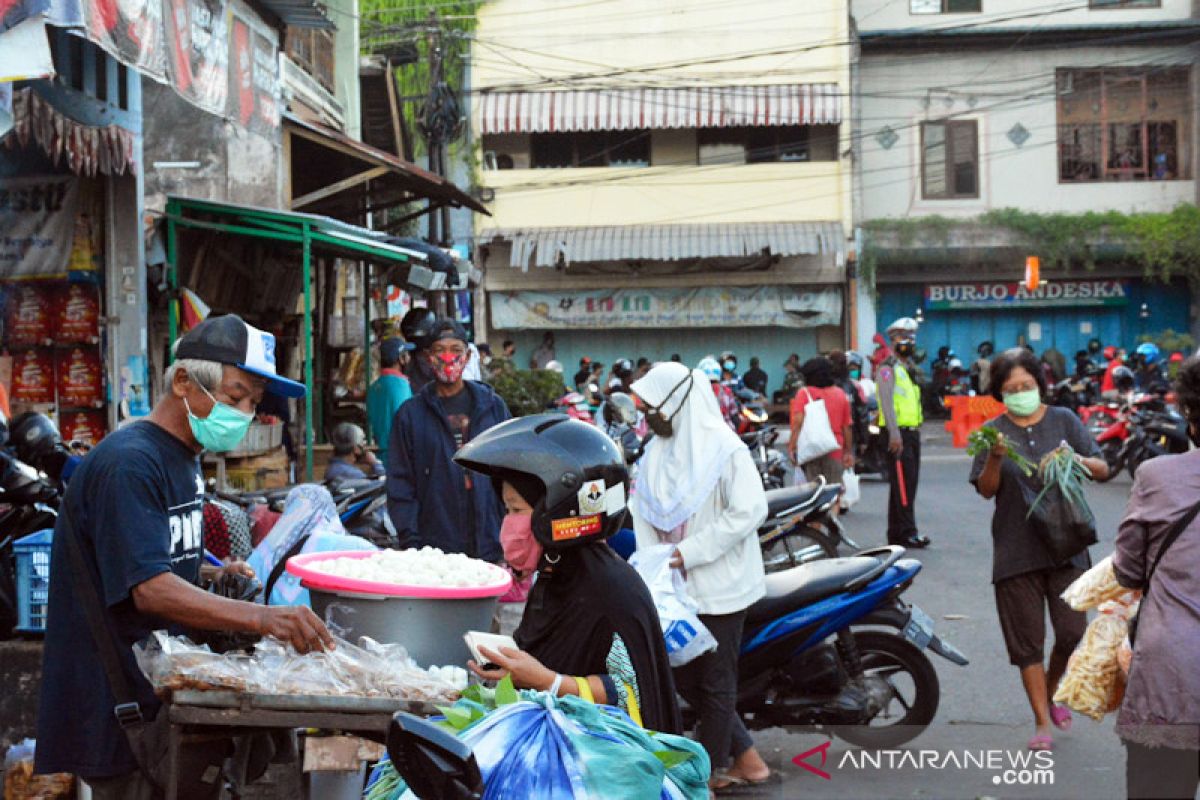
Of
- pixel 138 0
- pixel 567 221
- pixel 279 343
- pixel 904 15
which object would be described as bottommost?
pixel 279 343

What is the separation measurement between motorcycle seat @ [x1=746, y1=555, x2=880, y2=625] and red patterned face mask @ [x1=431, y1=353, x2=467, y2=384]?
1753 millimetres

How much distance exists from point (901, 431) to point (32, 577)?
28.8 feet

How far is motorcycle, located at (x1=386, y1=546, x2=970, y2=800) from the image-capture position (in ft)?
21.1

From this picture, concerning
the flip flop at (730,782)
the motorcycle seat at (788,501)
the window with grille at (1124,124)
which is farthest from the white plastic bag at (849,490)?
the window with grille at (1124,124)

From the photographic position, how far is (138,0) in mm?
6664

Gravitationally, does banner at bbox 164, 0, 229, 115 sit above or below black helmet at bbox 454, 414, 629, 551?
above

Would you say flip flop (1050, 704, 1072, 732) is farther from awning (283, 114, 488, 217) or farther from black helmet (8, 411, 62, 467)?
awning (283, 114, 488, 217)

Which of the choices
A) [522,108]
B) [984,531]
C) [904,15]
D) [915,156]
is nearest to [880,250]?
[915,156]

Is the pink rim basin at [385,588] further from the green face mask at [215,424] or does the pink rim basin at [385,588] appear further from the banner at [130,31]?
the banner at [130,31]

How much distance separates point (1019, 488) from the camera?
22.0 ft

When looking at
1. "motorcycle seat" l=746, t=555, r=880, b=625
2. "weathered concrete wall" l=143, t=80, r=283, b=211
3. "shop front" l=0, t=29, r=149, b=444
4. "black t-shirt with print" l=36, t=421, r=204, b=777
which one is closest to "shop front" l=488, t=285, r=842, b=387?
"weathered concrete wall" l=143, t=80, r=283, b=211

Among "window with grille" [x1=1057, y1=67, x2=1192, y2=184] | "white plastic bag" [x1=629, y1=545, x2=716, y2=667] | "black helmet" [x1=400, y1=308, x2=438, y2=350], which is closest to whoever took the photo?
"white plastic bag" [x1=629, y1=545, x2=716, y2=667]

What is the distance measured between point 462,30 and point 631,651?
31.1 meters

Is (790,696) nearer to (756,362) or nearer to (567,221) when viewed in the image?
(756,362)
